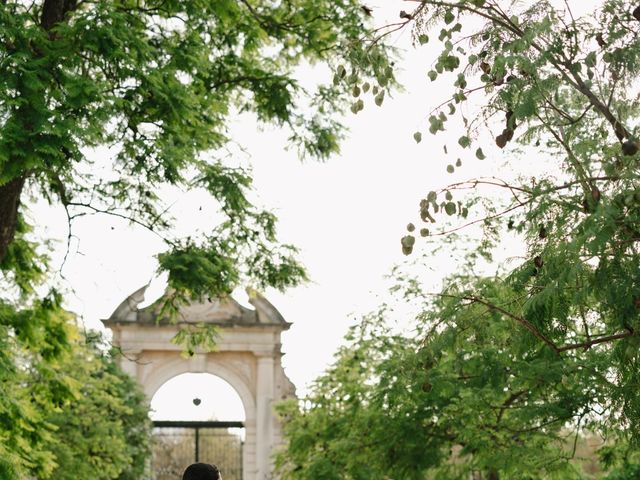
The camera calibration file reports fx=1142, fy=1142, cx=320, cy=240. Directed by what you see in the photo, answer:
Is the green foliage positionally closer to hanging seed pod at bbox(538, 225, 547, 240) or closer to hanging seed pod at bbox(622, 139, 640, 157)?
hanging seed pod at bbox(538, 225, 547, 240)

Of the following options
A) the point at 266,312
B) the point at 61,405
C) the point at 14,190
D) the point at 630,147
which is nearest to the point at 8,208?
the point at 14,190

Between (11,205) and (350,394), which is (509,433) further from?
(11,205)

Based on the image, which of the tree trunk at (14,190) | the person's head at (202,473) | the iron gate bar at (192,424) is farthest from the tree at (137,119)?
the iron gate bar at (192,424)

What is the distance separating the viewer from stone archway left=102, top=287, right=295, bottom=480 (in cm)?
2569

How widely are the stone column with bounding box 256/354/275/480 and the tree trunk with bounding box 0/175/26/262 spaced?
14.8m

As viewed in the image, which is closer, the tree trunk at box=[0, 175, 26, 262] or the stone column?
the tree trunk at box=[0, 175, 26, 262]

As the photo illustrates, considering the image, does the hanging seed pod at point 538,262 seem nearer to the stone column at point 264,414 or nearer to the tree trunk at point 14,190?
the tree trunk at point 14,190

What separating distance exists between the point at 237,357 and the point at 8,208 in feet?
51.6

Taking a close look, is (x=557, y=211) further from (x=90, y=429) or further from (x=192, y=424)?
(x=192, y=424)

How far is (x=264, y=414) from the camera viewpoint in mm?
25828

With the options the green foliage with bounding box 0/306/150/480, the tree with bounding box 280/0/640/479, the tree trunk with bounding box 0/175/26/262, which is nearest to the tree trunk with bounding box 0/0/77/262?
the tree trunk with bounding box 0/175/26/262

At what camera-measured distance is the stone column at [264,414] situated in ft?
83.4

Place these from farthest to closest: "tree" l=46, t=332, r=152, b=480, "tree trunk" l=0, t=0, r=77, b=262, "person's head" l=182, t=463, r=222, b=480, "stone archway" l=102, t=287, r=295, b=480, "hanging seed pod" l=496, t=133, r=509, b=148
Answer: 1. "stone archway" l=102, t=287, r=295, b=480
2. "tree" l=46, t=332, r=152, b=480
3. "tree trunk" l=0, t=0, r=77, b=262
4. "hanging seed pod" l=496, t=133, r=509, b=148
5. "person's head" l=182, t=463, r=222, b=480

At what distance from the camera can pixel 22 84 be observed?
902 centimetres
